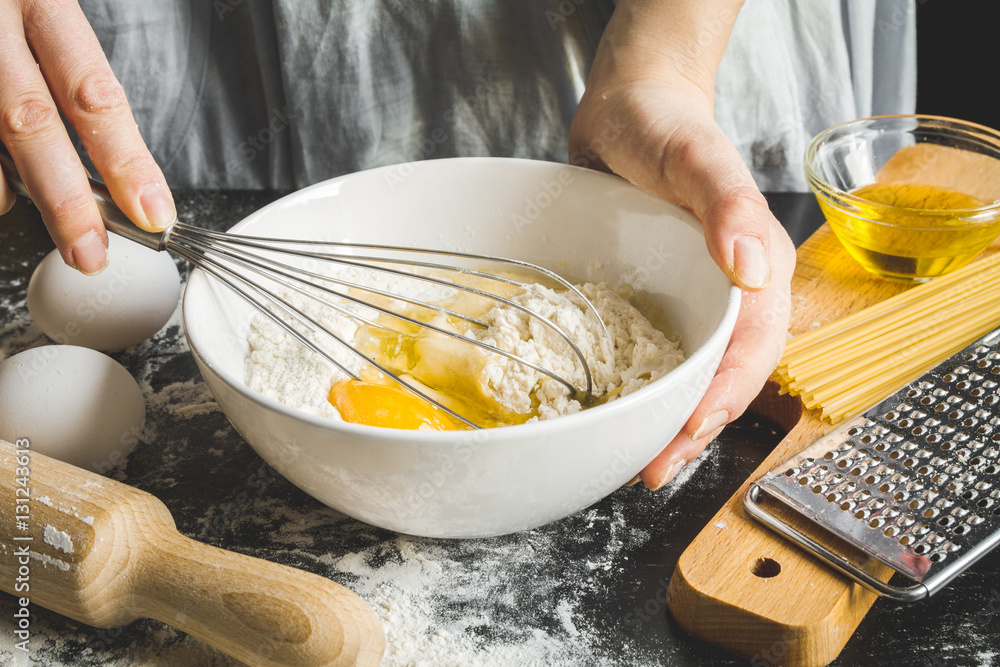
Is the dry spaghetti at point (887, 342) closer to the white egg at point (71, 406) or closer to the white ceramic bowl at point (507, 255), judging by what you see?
the white ceramic bowl at point (507, 255)

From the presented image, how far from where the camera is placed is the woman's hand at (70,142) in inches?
26.0

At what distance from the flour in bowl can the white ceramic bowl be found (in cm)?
4

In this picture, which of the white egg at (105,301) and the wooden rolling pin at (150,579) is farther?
the white egg at (105,301)

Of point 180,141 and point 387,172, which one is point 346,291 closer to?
point 387,172

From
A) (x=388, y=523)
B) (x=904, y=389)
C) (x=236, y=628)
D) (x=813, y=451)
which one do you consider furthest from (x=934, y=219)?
(x=236, y=628)

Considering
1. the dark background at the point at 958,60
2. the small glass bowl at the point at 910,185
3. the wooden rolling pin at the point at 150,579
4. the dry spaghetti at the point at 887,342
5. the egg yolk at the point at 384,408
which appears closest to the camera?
the wooden rolling pin at the point at 150,579

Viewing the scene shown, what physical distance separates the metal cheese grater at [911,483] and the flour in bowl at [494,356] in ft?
0.52

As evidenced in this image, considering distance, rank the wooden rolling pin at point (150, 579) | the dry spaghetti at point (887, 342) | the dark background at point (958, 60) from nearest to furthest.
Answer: the wooden rolling pin at point (150, 579), the dry spaghetti at point (887, 342), the dark background at point (958, 60)

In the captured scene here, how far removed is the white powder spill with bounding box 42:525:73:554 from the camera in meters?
0.55

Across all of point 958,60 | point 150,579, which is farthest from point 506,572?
point 958,60

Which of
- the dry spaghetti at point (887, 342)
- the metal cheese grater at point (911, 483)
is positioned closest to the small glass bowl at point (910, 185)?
the dry spaghetti at point (887, 342)

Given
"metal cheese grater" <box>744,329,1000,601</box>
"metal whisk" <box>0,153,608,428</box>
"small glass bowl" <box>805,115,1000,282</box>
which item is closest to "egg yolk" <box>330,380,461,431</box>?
"metal whisk" <box>0,153,608,428</box>

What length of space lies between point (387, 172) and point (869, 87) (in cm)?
88

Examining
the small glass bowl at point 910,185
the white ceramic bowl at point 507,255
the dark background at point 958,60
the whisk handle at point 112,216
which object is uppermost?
the whisk handle at point 112,216
